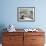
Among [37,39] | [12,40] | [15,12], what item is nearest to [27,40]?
[37,39]

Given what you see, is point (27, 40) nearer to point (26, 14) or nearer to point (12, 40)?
point (12, 40)

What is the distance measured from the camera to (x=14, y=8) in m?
4.48

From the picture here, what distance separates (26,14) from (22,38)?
0.90m

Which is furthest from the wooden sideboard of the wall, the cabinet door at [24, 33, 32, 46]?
the wall

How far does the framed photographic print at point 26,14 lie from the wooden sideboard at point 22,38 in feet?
2.15

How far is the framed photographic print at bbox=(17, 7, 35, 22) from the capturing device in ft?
14.7

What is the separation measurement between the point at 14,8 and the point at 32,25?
83cm

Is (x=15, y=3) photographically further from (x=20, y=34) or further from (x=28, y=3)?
(x=20, y=34)

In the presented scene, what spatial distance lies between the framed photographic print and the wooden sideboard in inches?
25.8

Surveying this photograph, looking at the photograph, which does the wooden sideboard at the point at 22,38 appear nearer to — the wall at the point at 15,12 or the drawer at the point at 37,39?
the drawer at the point at 37,39

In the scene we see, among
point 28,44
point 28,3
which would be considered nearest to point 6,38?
point 28,44

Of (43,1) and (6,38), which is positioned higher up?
(43,1)

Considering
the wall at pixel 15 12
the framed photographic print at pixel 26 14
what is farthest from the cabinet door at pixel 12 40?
the framed photographic print at pixel 26 14

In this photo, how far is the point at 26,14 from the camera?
4.51m
